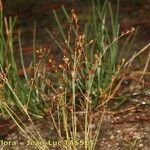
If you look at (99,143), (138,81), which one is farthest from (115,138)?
(138,81)

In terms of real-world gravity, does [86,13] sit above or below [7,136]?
above

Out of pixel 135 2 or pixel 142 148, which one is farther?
pixel 135 2

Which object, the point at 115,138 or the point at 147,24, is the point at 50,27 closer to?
the point at 147,24

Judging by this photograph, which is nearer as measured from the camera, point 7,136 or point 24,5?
point 7,136

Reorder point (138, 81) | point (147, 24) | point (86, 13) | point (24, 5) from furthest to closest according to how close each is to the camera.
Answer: point (24, 5) < point (86, 13) < point (147, 24) < point (138, 81)

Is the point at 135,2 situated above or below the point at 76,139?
above

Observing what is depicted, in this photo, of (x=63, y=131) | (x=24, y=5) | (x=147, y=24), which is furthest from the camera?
(x=24, y=5)

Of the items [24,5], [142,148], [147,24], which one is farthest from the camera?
[24,5]

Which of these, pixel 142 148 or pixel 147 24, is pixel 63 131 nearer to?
pixel 142 148

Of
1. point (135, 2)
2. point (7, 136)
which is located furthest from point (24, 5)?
point (7, 136)
